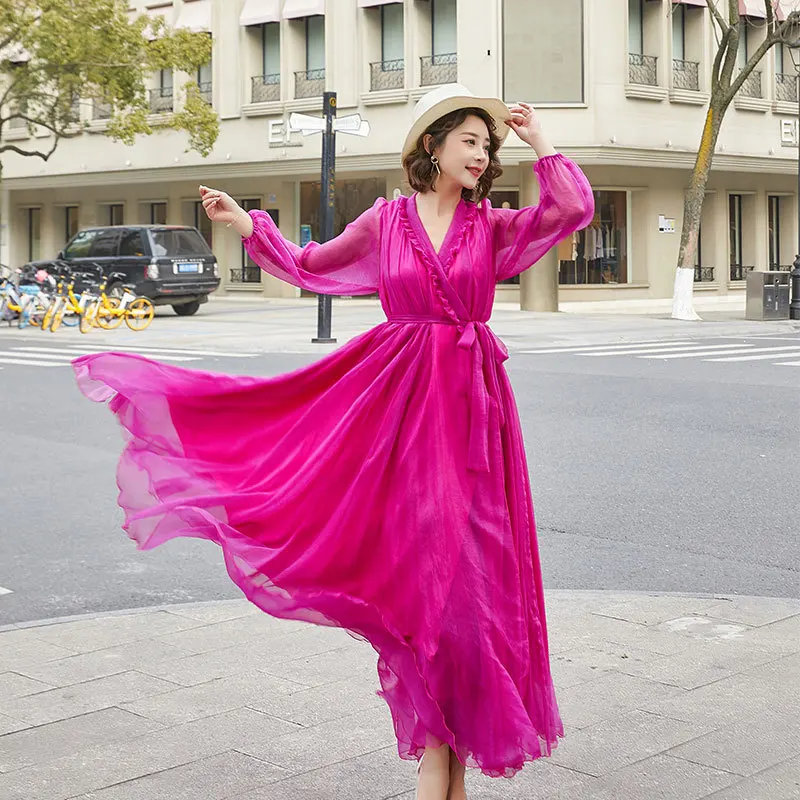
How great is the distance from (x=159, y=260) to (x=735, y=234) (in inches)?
665

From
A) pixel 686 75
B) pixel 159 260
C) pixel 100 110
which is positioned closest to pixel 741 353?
pixel 159 260

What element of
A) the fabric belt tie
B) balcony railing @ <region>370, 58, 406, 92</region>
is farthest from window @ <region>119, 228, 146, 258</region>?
the fabric belt tie

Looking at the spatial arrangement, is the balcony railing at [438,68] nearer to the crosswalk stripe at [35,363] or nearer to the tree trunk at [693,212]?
the tree trunk at [693,212]

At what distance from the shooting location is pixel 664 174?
3584 centimetres

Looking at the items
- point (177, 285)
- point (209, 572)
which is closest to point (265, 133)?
point (177, 285)

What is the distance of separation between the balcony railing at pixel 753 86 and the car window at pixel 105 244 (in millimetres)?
16200

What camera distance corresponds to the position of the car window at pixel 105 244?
98.3ft

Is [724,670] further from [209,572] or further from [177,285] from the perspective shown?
[177,285]

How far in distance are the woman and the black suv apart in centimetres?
2533

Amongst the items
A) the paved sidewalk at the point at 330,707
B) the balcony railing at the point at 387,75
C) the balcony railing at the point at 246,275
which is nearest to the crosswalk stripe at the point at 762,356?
the paved sidewalk at the point at 330,707

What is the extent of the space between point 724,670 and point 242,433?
1.89m

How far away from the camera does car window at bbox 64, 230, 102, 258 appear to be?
3070 cm

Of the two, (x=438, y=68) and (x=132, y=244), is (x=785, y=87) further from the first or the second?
(x=132, y=244)

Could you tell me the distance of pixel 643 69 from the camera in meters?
34.4
